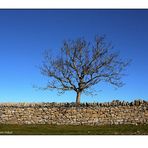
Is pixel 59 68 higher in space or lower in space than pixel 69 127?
higher

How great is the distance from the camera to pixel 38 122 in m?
33.4

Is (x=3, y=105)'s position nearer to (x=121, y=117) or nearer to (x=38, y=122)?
(x=38, y=122)

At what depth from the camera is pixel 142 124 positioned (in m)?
32.2

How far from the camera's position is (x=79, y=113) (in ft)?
109

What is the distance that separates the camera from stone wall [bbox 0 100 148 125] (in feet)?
107

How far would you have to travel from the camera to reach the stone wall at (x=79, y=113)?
32.8 metres

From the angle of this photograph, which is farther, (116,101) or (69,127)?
(116,101)
